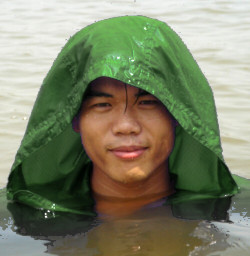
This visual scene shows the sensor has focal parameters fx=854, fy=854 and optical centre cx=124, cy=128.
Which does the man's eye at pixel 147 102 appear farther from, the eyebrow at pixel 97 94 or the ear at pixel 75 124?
the ear at pixel 75 124

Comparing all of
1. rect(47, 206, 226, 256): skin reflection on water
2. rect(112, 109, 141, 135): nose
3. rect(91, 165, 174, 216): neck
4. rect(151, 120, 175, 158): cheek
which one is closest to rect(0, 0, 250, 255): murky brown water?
rect(47, 206, 226, 256): skin reflection on water

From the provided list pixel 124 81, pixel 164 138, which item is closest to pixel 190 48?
pixel 164 138

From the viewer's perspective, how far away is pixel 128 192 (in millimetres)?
3691

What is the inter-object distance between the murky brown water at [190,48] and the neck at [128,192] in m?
0.15

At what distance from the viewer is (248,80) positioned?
698 cm

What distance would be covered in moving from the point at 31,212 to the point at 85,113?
514 millimetres

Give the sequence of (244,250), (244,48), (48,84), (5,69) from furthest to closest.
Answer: (244,48) < (5,69) < (48,84) < (244,250)

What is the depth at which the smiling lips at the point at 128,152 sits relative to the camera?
3.36 m

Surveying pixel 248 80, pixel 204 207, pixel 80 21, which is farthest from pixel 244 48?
pixel 204 207

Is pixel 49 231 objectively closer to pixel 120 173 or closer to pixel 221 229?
pixel 120 173

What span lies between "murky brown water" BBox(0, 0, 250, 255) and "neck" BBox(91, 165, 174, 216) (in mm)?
148

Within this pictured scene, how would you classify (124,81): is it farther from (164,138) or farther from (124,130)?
(164,138)

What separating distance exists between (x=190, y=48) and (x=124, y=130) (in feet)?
16.2

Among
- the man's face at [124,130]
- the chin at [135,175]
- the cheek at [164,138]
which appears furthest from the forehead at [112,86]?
the chin at [135,175]
